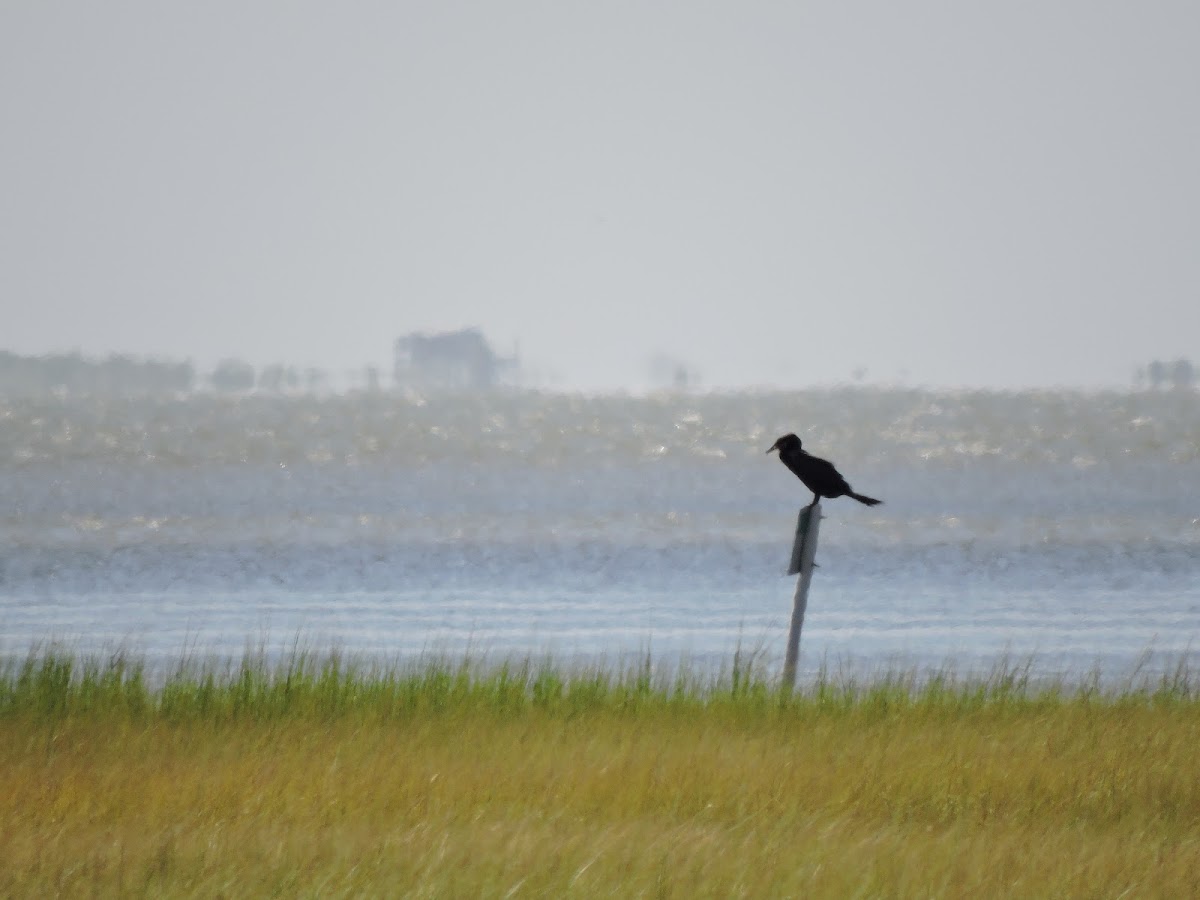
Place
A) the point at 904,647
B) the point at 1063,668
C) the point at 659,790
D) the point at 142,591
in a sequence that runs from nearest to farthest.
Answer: the point at 659,790
the point at 1063,668
the point at 904,647
the point at 142,591

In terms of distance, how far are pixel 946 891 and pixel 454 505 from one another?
47202 mm

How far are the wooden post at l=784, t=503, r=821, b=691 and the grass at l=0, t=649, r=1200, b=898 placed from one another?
0.24 m

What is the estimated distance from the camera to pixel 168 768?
874cm

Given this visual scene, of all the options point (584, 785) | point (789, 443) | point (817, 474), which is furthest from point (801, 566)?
point (584, 785)

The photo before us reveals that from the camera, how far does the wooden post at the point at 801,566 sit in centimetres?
1023

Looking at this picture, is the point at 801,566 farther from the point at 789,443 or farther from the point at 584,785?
the point at 584,785

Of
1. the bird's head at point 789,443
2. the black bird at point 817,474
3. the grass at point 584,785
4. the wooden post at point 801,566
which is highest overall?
the bird's head at point 789,443

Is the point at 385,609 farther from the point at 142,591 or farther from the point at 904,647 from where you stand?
the point at 904,647

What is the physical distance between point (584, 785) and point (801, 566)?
2.76 meters

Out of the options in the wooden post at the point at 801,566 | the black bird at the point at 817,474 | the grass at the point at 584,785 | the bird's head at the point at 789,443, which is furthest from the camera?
the bird's head at the point at 789,443

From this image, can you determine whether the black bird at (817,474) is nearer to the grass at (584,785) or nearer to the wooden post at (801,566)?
the wooden post at (801,566)

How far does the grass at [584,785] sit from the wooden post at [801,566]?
238mm

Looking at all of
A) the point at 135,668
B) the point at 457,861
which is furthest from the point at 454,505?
the point at 457,861

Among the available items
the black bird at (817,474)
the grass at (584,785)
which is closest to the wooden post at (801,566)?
the black bird at (817,474)
